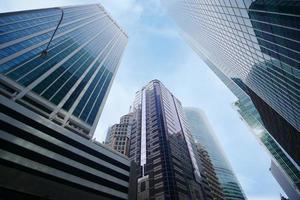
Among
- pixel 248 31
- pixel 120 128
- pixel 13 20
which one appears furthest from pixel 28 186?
pixel 120 128

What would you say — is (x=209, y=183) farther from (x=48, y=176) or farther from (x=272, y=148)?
(x=48, y=176)

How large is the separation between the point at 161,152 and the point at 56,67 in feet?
178

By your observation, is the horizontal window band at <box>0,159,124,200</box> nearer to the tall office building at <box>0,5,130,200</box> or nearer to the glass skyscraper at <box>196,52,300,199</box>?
the tall office building at <box>0,5,130,200</box>

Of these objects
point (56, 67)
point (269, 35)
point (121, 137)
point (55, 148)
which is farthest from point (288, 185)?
point (56, 67)

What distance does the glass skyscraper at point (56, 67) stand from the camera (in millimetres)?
57031

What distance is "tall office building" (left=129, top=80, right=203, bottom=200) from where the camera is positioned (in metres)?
74.0

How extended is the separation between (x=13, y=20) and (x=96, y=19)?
81.1 m

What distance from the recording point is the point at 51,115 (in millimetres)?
58312

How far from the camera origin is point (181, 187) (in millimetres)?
75188

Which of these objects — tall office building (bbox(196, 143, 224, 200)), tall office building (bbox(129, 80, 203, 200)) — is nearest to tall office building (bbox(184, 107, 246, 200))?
tall office building (bbox(196, 143, 224, 200))

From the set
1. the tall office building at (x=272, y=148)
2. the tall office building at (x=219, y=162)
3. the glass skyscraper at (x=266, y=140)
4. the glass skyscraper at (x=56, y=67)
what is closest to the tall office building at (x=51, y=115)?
the glass skyscraper at (x=56, y=67)

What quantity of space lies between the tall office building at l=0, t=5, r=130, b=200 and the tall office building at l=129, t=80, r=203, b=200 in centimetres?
1911

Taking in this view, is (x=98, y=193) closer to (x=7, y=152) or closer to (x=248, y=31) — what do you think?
(x=7, y=152)

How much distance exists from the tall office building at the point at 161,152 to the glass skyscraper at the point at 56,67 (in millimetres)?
27839
